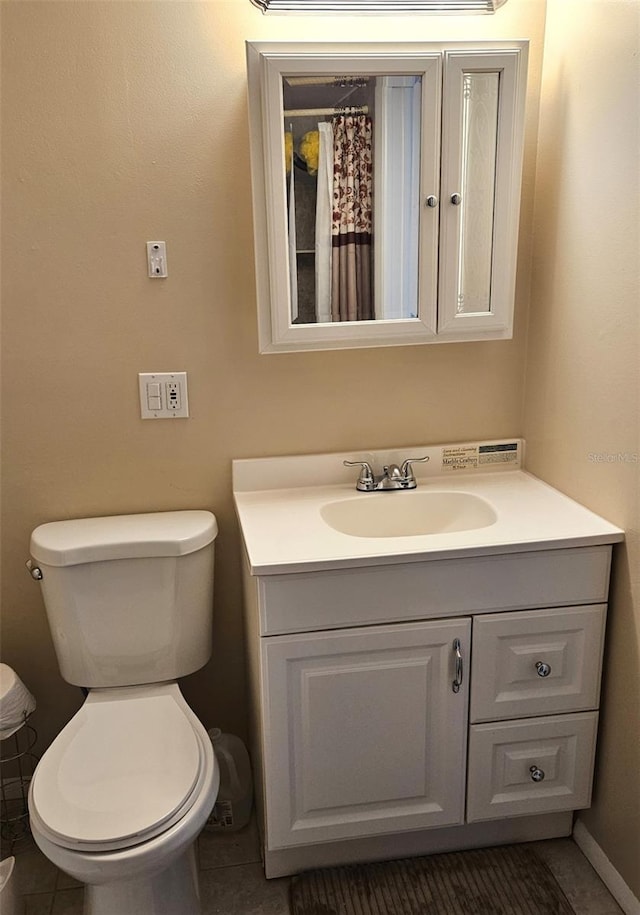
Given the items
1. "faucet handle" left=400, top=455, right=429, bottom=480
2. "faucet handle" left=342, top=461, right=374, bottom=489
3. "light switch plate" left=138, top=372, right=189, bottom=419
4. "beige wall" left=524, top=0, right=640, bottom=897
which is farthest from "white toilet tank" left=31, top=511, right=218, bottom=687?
"beige wall" left=524, top=0, right=640, bottom=897

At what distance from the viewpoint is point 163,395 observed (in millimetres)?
1908

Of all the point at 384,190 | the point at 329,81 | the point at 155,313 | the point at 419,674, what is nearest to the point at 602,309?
the point at 384,190

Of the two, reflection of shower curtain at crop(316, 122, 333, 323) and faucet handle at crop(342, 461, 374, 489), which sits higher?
reflection of shower curtain at crop(316, 122, 333, 323)

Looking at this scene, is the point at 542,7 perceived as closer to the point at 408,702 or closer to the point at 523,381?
the point at 523,381

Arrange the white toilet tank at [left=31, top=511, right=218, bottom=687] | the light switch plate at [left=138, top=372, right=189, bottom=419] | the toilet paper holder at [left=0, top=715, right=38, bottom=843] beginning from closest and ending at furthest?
the white toilet tank at [left=31, top=511, right=218, bottom=687], the light switch plate at [left=138, top=372, right=189, bottom=419], the toilet paper holder at [left=0, top=715, right=38, bottom=843]

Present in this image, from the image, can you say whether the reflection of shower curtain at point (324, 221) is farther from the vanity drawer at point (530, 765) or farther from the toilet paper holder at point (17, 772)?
the toilet paper holder at point (17, 772)

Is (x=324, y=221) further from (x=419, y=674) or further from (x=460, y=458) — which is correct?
(x=419, y=674)

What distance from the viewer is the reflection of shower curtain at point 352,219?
1.69m

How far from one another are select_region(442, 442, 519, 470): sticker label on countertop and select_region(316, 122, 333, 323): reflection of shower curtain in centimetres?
53

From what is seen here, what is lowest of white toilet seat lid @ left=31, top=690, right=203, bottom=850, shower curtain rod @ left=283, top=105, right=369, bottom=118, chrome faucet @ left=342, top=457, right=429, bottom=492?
white toilet seat lid @ left=31, top=690, right=203, bottom=850

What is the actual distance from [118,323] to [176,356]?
153 mm

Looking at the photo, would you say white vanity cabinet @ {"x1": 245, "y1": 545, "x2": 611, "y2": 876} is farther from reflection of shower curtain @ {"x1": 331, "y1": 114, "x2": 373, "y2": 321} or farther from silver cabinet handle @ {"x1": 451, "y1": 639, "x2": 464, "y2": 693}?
reflection of shower curtain @ {"x1": 331, "y1": 114, "x2": 373, "y2": 321}

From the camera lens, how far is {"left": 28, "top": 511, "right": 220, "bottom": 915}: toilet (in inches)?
55.8

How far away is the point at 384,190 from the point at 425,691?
1.08 metres
